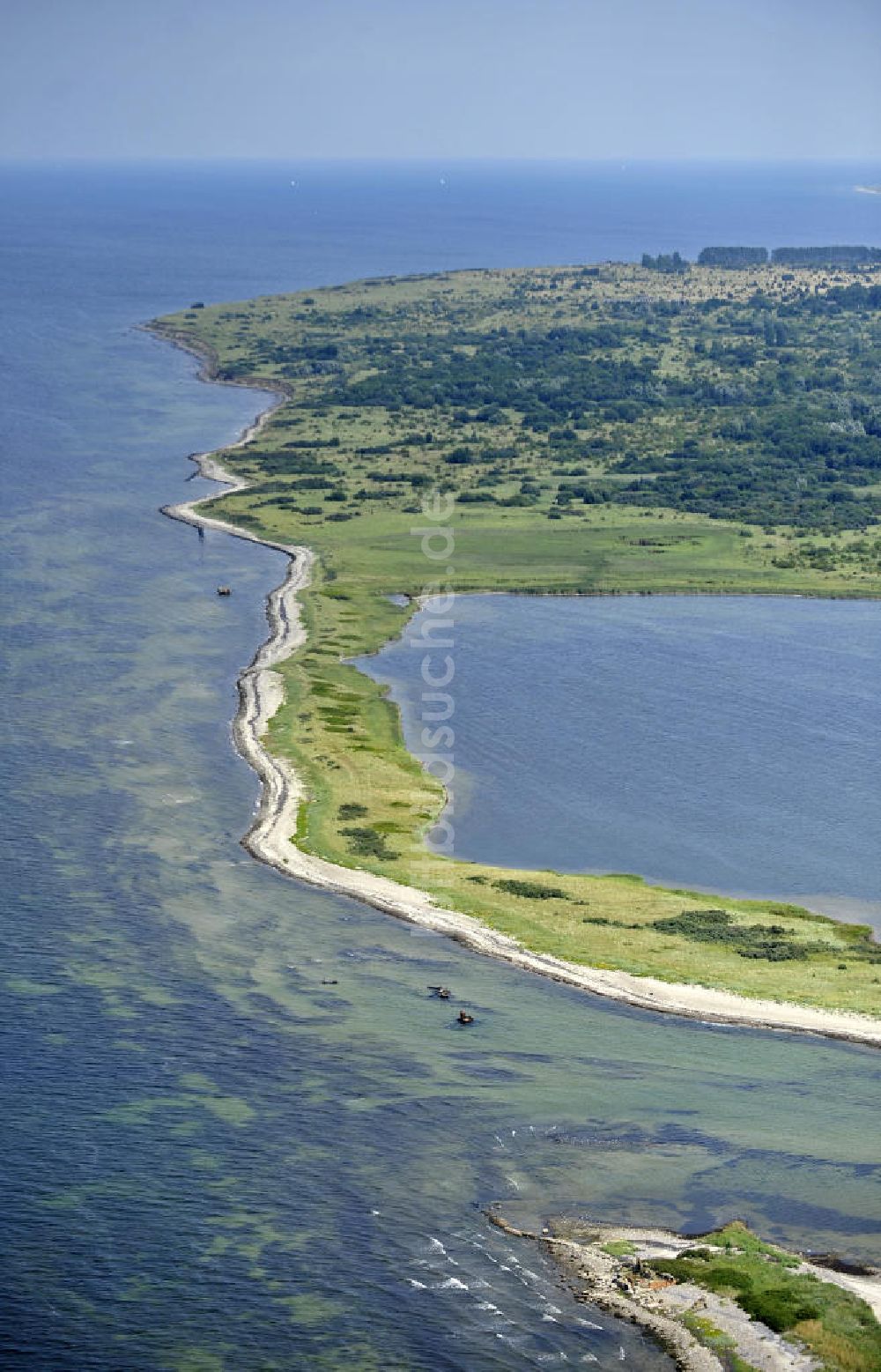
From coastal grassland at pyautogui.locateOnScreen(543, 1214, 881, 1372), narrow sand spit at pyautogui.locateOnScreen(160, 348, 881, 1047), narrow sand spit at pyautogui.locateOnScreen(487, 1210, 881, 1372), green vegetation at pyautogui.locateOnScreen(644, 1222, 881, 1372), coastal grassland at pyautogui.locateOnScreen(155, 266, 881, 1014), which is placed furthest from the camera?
coastal grassland at pyautogui.locateOnScreen(155, 266, 881, 1014)

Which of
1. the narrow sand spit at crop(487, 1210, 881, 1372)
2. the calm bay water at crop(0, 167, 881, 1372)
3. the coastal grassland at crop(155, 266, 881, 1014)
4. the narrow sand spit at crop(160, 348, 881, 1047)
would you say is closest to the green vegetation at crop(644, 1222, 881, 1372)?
the narrow sand spit at crop(487, 1210, 881, 1372)

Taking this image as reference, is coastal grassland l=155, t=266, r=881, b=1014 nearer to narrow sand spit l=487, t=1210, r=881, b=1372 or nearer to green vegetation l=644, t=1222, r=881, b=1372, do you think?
green vegetation l=644, t=1222, r=881, b=1372

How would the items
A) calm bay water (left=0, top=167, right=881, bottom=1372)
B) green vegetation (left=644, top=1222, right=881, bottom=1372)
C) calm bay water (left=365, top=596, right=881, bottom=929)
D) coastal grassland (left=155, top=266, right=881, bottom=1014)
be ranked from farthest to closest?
calm bay water (left=365, top=596, right=881, bottom=929), coastal grassland (left=155, top=266, right=881, bottom=1014), calm bay water (left=0, top=167, right=881, bottom=1372), green vegetation (left=644, top=1222, right=881, bottom=1372)

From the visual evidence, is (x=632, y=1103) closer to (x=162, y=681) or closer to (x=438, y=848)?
(x=438, y=848)

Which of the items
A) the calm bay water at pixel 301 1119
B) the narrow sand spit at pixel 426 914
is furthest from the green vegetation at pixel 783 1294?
the narrow sand spit at pixel 426 914

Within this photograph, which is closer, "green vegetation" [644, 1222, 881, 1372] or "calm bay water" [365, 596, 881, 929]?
"green vegetation" [644, 1222, 881, 1372]

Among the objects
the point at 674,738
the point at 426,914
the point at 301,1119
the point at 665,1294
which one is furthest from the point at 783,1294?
the point at 674,738

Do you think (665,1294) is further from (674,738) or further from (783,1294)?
(674,738)
